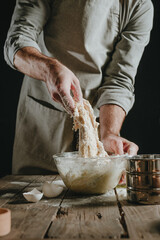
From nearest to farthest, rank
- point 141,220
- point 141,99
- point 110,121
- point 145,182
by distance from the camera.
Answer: point 141,220, point 145,182, point 110,121, point 141,99

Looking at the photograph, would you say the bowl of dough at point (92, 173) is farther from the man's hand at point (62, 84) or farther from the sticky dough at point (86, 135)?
the man's hand at point (62, 84)

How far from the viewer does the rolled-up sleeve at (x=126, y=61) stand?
5.96 ft

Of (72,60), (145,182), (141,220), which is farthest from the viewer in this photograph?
(72,60)

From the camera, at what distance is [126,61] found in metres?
1.90

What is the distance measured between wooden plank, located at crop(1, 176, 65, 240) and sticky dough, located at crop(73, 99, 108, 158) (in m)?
0.25

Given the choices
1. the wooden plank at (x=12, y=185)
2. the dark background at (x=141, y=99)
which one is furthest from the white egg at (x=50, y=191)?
the dark background at (x=141, y=99)

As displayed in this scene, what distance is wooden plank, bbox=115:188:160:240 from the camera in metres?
0.67

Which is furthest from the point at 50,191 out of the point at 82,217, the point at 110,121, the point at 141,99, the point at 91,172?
the point at 141,99

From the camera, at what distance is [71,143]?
1834 millimetres

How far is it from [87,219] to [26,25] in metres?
1.32

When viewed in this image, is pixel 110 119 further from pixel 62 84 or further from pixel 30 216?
pixel 30 216

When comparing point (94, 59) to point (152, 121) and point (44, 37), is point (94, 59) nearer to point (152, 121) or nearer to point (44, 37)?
point (44, 37)

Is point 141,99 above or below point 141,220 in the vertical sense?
above

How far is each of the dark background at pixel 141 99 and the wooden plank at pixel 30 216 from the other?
6.19 ft
